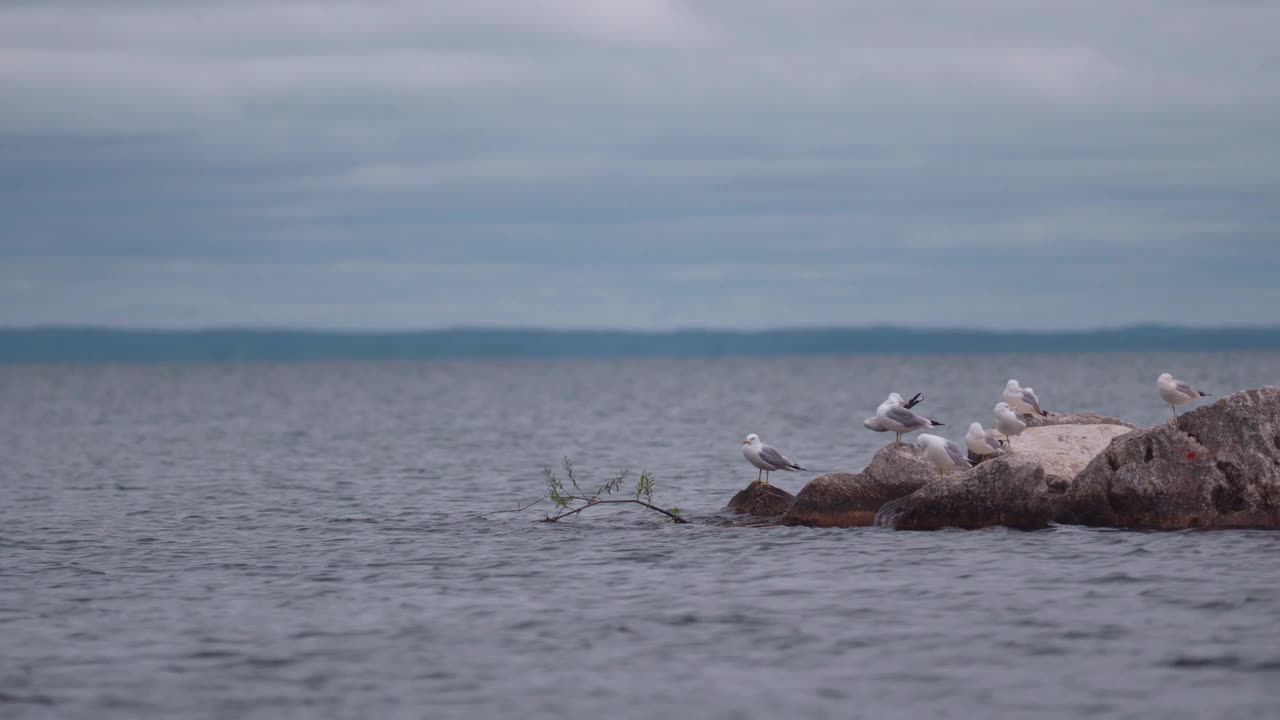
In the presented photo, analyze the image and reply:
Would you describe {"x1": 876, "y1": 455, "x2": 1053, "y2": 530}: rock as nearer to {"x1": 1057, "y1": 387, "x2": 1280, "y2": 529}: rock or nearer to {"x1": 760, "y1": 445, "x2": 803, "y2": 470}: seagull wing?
{"x1": 1057, "y1": 387, "x2": 1280, "y2": 529}: rock

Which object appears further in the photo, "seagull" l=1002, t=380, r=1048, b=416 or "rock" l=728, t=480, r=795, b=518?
"seagull" l=1002, t=380, r=1048, b=416

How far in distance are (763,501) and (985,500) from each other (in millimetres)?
3705

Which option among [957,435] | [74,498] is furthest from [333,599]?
[957,435]

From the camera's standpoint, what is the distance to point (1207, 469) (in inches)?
734

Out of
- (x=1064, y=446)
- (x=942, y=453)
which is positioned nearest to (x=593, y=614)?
(x=942, y=453)

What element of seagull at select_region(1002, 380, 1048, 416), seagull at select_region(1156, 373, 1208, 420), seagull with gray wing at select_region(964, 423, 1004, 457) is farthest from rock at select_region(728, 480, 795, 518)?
seagull at select_region(1156, 373, 1208, 420)

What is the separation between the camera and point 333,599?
15.8 metres

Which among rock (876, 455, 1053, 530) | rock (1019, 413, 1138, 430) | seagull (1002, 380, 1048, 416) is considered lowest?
rock (876, 455, 1053, 530)

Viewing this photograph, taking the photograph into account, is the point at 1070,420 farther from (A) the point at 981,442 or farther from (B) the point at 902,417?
(B) the point at 902,417

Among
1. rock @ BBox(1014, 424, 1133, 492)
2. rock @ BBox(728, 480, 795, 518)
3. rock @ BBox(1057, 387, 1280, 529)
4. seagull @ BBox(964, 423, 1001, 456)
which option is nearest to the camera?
rock @ BBox(1057, 387, 1280, 529)

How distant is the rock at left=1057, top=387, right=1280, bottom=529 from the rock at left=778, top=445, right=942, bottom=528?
9.50 feet

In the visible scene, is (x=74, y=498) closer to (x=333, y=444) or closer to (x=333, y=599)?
(x=333, y=599)

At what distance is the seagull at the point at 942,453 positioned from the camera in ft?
68.2

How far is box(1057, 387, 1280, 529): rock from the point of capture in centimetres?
1847
